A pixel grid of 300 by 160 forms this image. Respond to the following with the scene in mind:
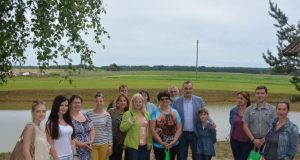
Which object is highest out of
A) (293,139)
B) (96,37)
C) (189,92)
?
(96,37)

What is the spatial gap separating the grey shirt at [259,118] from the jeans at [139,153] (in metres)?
1.67

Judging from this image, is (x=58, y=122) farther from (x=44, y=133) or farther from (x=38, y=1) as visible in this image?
(x=38, y=1)

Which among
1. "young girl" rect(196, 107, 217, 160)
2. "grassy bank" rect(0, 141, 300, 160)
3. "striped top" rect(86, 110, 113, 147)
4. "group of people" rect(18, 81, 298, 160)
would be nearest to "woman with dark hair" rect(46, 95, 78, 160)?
"group of people" rect(18, 81, 298, 160)

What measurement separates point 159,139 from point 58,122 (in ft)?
6.00

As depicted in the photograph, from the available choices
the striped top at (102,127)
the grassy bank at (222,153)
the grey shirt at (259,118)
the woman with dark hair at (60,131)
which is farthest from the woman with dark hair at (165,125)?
the grassy bank at (222,153)

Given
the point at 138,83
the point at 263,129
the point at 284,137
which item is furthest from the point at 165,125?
the point at 138,83

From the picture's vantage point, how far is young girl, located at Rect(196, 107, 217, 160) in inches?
302

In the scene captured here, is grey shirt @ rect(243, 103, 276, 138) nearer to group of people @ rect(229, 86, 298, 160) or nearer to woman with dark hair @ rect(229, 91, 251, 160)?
group of people @ rect(229, 86, 298, 160)

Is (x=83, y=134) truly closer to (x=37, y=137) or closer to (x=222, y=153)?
(x=37, y=137)

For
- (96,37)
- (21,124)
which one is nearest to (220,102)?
(21,124)

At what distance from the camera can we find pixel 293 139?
6.33 meters

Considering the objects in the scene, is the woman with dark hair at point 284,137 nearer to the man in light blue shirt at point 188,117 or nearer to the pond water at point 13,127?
the man in light blue shirt at point 188,117

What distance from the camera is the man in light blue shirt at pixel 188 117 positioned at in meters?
7.84

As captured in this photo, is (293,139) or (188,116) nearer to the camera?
(293,139)
